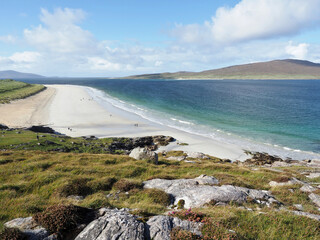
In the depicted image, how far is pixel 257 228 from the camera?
7367 millimetres

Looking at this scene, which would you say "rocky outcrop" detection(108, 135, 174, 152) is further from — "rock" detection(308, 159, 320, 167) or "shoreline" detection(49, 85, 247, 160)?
"rock" detection(308, 159, 320, 167)

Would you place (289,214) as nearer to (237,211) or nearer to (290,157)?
(237,211)

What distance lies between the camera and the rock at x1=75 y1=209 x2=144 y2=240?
19.8 ft

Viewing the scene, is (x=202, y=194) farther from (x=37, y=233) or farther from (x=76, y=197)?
(x=37, y=233)

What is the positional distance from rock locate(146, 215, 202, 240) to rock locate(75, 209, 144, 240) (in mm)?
379

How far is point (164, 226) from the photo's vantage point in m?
6.57

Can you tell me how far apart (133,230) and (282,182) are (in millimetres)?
15416

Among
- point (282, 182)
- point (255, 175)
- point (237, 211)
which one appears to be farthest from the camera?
point (255, 175)

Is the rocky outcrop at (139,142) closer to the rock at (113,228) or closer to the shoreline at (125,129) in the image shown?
the shoreline at (125,129)

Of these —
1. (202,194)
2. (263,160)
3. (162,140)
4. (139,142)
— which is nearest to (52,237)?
(202,194)

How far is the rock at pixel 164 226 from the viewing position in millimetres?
6246

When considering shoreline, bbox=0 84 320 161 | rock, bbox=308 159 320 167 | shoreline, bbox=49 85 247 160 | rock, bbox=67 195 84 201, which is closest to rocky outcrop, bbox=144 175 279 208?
rock, bbox=67 195 84 201

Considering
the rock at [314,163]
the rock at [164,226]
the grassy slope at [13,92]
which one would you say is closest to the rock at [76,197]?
the rock at [164,226]

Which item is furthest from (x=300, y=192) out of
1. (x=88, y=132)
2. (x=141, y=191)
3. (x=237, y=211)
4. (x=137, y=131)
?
(x=88, y=132)
